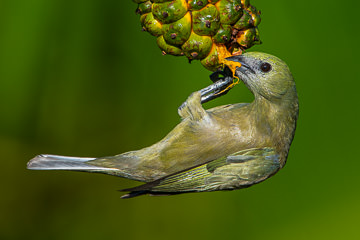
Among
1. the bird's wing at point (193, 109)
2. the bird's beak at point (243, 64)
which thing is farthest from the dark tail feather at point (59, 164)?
the bird's beak at point (243, 64)

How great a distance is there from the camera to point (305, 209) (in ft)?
14.8

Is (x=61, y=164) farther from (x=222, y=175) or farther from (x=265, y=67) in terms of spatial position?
(x=265, y=67)

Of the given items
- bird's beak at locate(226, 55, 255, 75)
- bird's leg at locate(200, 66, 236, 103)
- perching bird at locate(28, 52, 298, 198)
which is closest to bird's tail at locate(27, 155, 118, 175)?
perching bird at locate(28, 52, 298, 198)

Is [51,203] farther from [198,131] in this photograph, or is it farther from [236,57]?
[236,57]

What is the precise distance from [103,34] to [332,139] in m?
1.70

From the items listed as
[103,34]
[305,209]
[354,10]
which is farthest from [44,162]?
[354,10]

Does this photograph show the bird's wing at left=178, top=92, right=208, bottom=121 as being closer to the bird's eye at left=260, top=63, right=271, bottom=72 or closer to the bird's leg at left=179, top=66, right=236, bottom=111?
the bird's leg at left=179, top=66, right=236, bottom=111

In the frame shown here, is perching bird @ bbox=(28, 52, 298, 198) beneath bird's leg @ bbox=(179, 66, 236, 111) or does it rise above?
beneath

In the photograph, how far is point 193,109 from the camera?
146 inches

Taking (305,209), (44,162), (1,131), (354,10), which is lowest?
(305,209)

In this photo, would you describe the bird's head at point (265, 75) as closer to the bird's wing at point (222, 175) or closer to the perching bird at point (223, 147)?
the perching bird at point (223, 147)

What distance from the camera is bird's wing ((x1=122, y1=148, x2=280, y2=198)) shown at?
11.6ft

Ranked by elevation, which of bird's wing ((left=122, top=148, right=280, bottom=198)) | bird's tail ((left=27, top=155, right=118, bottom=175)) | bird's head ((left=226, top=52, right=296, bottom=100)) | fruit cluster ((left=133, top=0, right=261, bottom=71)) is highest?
fruit cluster ((left=133, top=0, right=261, bottom=71))

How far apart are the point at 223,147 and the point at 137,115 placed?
0.83 m
